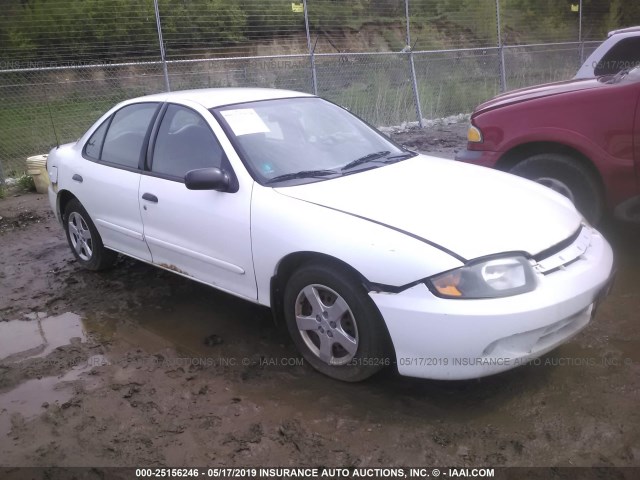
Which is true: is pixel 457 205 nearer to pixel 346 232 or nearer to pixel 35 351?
pixel 346 232

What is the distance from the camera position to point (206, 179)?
11.7 feet

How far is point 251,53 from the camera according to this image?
616 inches

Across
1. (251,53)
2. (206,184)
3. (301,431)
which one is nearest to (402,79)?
(251,53)

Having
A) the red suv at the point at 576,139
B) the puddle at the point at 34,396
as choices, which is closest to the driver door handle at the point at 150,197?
the puddle at the point at 34,396

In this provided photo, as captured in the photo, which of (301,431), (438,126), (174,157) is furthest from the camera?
(438,126)

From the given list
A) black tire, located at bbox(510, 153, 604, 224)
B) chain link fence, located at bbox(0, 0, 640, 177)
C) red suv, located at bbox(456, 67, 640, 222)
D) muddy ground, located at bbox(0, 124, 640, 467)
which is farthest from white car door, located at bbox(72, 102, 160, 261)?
chain link fence, located at bbox(0, 0, 640, 177)

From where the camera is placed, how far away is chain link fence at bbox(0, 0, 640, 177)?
1074 centimetres

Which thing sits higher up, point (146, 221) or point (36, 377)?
point (146, 221)

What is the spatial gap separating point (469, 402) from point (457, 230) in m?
0.90

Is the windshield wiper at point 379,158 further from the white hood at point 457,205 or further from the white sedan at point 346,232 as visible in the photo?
the white hood at point 457,205

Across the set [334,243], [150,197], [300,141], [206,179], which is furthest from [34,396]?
[300,141]

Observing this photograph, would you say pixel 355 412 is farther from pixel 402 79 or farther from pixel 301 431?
pixel 402 79

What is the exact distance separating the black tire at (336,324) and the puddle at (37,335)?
1.70 meters

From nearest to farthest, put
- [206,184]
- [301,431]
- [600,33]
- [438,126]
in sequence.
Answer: [301,431]
[206,184]
[438,126]
[600,33]
